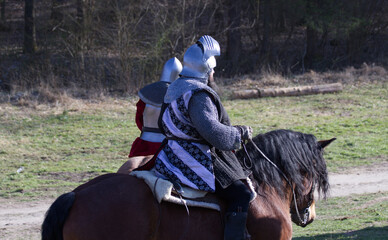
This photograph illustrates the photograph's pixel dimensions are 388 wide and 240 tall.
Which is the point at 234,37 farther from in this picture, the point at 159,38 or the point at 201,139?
the point at 201,139

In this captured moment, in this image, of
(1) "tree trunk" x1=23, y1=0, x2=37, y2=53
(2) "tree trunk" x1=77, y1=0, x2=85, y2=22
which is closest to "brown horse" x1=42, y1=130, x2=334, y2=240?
(2) "tree trunk" x1=77, y1=0, x2=85, y2=22

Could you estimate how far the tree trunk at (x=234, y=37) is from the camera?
70.3 ft

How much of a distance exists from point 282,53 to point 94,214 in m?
20.6

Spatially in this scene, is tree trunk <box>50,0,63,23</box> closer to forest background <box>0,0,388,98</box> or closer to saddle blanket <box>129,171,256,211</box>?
forest background <box>0,0,388,98</box>

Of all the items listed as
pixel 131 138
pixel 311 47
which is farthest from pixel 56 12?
pixel 131 138

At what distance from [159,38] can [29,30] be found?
698 centimetres

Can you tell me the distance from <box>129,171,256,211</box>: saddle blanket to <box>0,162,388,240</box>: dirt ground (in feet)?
11.5

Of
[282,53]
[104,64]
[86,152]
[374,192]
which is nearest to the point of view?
[374,192]

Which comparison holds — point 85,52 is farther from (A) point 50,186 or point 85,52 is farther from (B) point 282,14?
(A) point 50,186

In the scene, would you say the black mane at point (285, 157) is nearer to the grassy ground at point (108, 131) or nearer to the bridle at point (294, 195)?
the bridle at point (294, 195)

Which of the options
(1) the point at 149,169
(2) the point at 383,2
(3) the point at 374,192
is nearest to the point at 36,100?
(3) the point at 374,192

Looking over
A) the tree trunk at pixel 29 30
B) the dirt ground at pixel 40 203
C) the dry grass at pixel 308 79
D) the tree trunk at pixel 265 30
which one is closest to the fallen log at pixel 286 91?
the dry grass at pixel 308 79

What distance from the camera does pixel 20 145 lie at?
11.1 m

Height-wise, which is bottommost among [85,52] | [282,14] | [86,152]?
[86,152]
